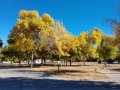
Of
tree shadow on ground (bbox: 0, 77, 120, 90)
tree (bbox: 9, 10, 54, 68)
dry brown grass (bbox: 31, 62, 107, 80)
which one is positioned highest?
tree (bbox: 9, 10, 54, 68)

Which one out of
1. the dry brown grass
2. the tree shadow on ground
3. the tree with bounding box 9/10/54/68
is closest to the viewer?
the tree shadow on ground

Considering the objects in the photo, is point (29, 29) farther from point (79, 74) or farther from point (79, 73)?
point (79, 74)

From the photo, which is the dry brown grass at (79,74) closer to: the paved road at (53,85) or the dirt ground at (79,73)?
the dirt ground at (79,73)

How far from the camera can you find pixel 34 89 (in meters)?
16.6

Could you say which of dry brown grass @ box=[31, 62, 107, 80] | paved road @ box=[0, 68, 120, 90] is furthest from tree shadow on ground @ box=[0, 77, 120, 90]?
dry brown grass @ box=[31, 62, 107, 80]

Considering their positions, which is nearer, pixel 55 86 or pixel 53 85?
pixel 55 86

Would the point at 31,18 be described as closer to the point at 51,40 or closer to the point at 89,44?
the point at 51,40

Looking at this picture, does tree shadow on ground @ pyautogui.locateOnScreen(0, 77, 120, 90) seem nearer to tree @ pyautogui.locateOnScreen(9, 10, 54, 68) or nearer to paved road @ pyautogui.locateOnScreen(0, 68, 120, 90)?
paved road @ pyautogui.locateOnScreen(0, 68, 120, 90)

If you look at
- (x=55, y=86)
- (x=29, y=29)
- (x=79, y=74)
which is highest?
(x=29, y=29)

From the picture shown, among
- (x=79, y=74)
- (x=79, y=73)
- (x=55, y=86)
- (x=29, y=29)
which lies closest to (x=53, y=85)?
(x=55, y=86)

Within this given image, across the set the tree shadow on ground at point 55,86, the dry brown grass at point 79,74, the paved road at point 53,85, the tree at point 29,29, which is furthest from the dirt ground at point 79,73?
the tree at point 29,29

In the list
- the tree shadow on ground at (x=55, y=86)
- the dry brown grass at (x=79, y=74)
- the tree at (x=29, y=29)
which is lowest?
the tree shadow on ground at (x=55, y=86)

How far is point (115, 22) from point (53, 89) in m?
9.64

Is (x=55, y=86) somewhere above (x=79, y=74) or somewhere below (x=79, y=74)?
below
